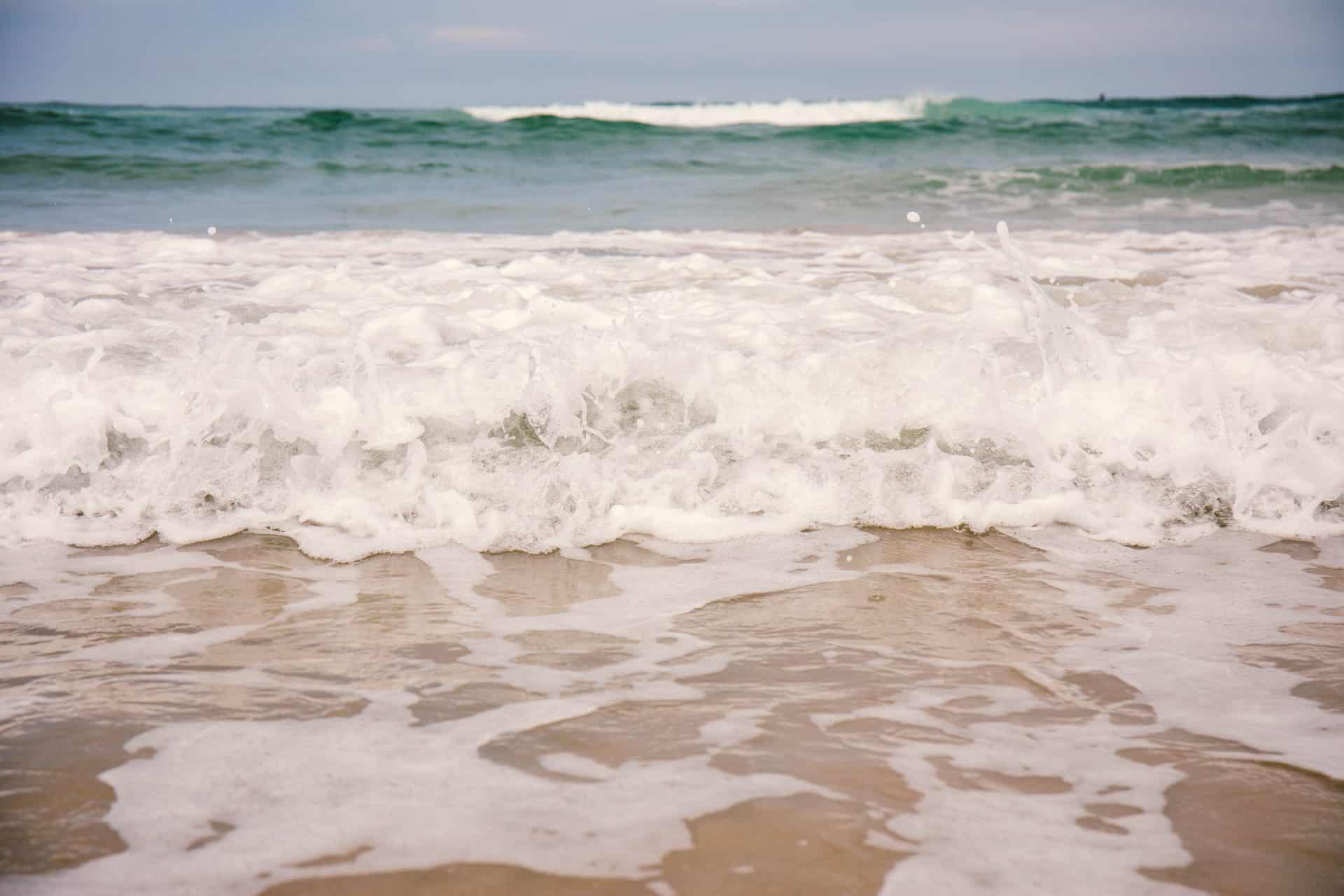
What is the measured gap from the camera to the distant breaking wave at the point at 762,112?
91.8ft

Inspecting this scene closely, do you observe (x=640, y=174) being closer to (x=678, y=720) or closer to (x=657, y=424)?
(x=657, y=424)

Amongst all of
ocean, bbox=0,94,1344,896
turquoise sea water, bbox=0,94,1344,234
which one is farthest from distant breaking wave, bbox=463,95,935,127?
ocean, bbox=0,94,1344,896

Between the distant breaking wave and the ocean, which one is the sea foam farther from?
the distant breaking wave

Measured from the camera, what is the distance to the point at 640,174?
1195 cm

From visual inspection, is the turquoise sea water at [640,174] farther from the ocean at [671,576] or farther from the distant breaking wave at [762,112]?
the distant breaking wave at [762,112]

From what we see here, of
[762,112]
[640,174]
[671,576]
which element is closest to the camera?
[671,576]

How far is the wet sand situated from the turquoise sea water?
5.49 m

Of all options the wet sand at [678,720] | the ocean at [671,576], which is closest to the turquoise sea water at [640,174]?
the ocean at [671,576]

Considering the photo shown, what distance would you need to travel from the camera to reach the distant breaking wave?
1101 inches

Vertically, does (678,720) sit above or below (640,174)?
below

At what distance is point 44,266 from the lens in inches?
204

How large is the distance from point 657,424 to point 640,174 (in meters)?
9.49

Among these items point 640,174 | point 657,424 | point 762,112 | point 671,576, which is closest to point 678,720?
point 671,576

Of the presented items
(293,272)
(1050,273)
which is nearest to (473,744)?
(293,272)
